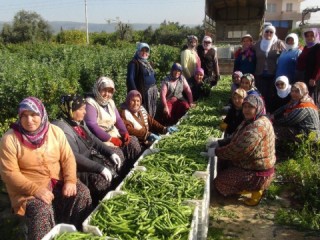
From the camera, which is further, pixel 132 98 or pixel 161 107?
pixel 161 107

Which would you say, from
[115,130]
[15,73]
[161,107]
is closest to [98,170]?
[115,130]

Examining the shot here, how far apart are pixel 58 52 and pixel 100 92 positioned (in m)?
14.2

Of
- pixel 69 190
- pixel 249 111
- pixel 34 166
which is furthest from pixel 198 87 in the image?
pixel 34 166

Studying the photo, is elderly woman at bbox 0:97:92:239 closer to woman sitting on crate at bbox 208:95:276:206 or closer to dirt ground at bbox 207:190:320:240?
dirt ground at bbox 207:190:320:240

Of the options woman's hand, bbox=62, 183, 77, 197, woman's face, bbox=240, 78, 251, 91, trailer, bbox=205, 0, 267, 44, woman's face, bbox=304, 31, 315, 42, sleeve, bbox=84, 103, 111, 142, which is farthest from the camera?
trailer, bbox=205, 0, 267, 44

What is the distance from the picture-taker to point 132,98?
16.3 feet

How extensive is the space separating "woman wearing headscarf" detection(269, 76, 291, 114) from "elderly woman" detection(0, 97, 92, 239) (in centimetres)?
430

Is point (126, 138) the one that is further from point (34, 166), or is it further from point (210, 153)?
point (34, 166)

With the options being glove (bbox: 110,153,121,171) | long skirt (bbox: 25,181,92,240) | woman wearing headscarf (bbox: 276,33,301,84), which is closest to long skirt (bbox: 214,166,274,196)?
glove (bbox: 110,153,121,171)

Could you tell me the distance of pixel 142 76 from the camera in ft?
21.1

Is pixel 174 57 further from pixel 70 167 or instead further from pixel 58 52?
pixel 70 167

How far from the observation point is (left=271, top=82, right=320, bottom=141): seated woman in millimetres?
5160

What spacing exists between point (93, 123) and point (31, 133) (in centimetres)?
145

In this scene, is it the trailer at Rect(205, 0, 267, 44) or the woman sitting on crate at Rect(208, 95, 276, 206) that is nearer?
the woman sitting on crate at Rect(208, 95, 276, 206)
